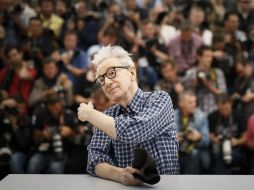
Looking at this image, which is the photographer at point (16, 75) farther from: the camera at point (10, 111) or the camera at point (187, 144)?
the camera at point (187, 144)

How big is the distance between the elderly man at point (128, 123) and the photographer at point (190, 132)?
2.96 meters

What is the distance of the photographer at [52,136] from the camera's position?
509 centimetres

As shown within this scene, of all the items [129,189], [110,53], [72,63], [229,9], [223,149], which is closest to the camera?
[129,189]

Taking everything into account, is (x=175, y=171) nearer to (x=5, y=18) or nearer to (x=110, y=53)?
(x=110, y=53)

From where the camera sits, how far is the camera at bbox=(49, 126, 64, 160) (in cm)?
507

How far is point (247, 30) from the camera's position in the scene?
5.91 m

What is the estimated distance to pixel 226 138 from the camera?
5207 mm

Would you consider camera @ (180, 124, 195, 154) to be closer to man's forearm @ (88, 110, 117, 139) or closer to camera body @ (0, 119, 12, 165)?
camera body @ (0, 119, 12, 165)

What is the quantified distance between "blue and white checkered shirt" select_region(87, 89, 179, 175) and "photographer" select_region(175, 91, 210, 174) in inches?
116

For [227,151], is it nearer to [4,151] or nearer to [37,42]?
[4,151]

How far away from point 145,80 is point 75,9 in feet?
4.44

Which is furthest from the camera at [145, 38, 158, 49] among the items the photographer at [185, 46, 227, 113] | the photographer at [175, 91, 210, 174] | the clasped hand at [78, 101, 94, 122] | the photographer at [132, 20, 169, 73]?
the clasped hand at [78, 101, 94, 122]

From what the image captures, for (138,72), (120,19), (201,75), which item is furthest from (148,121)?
(120,19)

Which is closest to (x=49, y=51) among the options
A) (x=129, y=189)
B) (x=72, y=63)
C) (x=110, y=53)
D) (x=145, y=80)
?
(x=72, y=63)
